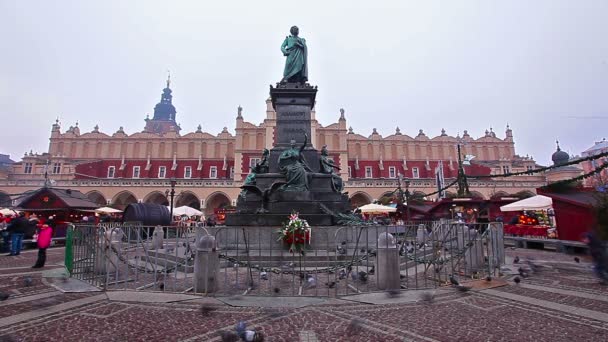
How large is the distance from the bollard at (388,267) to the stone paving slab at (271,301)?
1227mm

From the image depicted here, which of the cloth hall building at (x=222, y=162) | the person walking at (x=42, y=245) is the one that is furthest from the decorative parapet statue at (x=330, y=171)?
the cloth hall building at (x=222, y=162)

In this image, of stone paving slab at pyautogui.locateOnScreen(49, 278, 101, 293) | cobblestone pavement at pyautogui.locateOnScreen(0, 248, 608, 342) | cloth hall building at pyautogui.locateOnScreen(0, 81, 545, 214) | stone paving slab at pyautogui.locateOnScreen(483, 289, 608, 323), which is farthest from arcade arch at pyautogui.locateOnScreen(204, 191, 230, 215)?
stone paving slab at pyautogui.locateOnScreen(483, 289, 608, 323)

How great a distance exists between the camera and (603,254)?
3387mm

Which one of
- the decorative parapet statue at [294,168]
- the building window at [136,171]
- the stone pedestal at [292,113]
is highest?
the building window at [136,171]

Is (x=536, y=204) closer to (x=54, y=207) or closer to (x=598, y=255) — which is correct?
(x=598, y=255)

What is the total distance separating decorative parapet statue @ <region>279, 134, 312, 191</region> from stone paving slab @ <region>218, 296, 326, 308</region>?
536 cm

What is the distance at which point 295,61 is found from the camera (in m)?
13.2

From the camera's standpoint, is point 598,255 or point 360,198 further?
point 360,198

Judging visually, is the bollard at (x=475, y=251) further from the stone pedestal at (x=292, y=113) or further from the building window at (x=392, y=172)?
the building window at (x=392, y=172)

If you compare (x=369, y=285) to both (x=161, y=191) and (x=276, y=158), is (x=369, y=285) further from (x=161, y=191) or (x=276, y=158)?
(x=161, y=191)

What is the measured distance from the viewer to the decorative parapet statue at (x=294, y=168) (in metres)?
10.5

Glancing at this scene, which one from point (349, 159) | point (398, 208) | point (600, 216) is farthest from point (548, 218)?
point (349, 159)

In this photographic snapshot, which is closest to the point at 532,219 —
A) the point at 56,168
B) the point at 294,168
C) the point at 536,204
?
the point at 536,204

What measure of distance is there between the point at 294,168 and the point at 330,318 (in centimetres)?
674
